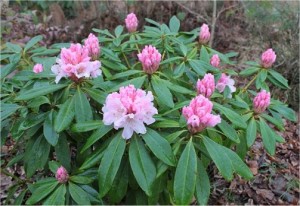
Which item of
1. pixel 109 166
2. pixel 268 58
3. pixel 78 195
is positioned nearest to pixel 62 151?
pixel 78 195

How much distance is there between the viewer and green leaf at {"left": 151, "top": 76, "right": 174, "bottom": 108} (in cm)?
154

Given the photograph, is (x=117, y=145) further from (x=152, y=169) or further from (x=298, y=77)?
(x=298, y=77)

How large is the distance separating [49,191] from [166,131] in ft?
1.80

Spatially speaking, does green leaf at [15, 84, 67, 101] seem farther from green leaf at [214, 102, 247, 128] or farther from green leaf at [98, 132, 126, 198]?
green leaf at [214, 102, 247, 128]

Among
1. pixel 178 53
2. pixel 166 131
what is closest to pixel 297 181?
pixel 178 53

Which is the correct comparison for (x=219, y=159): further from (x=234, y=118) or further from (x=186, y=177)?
(x=234, y=118)

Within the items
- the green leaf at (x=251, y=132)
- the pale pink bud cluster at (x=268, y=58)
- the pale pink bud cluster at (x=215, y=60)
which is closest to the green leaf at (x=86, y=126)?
the green leaf at (x=251, y=132)

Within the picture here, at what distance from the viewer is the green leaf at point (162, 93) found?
1.54 meters

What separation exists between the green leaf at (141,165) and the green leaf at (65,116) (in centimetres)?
28

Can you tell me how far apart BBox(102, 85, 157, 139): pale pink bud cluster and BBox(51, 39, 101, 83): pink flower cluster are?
0.23m

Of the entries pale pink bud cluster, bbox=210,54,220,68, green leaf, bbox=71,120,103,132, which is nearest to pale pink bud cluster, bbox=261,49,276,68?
pale pink bud cluster, bbox=210,54,220,68

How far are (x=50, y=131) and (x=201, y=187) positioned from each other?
667 mm

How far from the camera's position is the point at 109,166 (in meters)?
1.38

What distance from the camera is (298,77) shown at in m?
3.53
